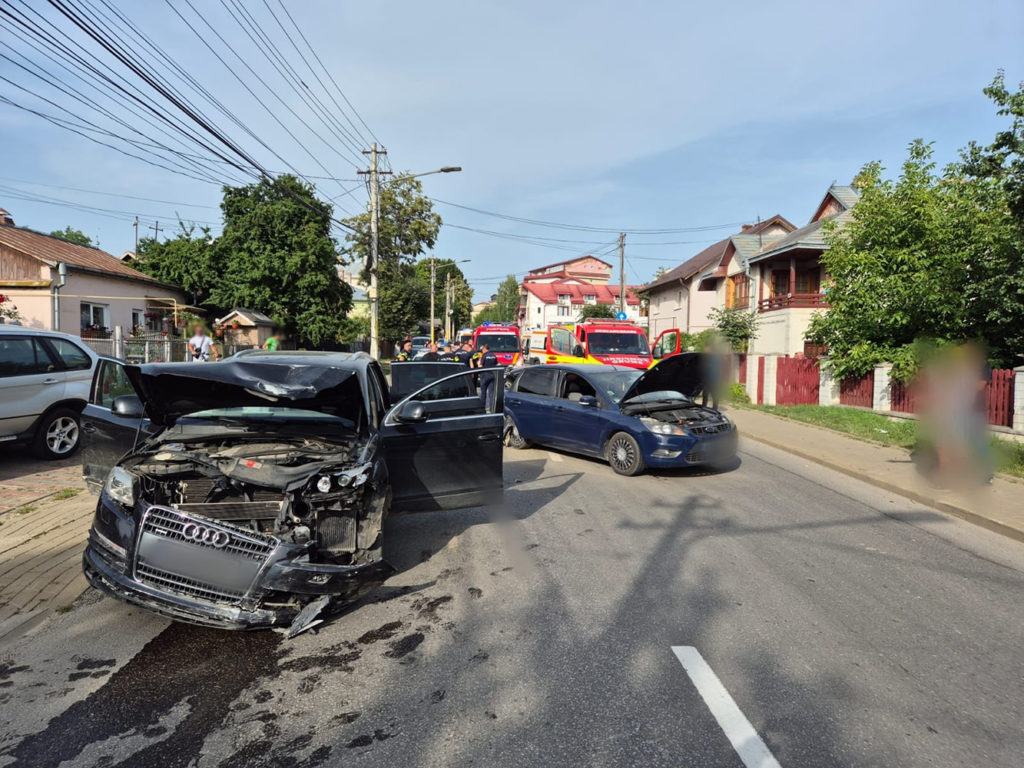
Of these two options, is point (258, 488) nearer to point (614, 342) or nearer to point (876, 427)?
point (876, 427)

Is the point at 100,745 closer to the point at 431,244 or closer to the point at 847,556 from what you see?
the point at 847,556

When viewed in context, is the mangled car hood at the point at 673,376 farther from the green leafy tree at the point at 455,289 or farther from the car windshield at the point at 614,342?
the green leafy tree at the point at 455,289

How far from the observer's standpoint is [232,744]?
117 inches

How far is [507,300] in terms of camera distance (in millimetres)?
110562

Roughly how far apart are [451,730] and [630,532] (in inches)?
146

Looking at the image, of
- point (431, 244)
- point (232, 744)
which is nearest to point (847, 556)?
point (232, 744)

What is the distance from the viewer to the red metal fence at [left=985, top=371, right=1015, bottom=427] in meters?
11.8

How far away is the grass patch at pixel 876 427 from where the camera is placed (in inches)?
381

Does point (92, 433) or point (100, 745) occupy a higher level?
point (92, 433)

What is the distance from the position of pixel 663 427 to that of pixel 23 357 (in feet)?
27.3

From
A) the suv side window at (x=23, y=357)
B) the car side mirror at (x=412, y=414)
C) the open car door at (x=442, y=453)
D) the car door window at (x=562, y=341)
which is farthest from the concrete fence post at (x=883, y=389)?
the suv side window at (x=23, y=357)

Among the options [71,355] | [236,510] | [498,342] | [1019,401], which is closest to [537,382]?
[71,355]

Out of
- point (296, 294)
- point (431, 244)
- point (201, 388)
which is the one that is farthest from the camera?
point (431, 244)

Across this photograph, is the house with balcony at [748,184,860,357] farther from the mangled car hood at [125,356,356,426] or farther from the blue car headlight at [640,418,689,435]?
the mangled car hood at [125,356,356,426]
